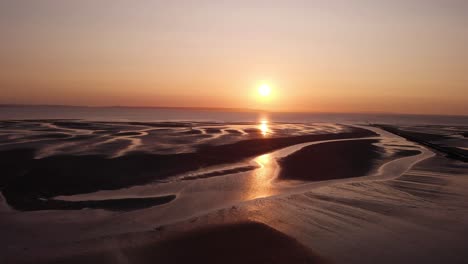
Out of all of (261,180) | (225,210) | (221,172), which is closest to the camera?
(225,210)

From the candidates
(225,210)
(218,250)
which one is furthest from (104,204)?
(218,250)

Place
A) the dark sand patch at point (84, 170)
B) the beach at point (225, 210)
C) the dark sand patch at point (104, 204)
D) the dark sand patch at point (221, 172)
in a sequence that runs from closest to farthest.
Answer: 1. the beach at point (225, 210)
2. the dark sand patch at point (104, 204)
3. the dark sand patch at point (84, 170)
4. the dark sand patch at point (221, 172)

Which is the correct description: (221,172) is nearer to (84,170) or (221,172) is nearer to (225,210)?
(225,210)

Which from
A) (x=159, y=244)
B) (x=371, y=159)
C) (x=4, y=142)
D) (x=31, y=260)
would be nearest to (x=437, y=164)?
(x=371, y=159)

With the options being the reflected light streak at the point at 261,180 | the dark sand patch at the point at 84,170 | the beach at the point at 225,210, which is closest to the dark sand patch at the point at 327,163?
the beach at the point at 225,210

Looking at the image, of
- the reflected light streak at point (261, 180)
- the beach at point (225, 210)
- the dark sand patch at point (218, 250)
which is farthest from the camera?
the reflected light streak at point (261, 180)

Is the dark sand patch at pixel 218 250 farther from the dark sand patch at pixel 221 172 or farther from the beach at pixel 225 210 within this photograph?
the dark sand patch at pixel 221 172
